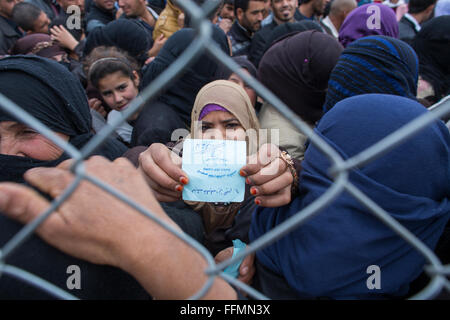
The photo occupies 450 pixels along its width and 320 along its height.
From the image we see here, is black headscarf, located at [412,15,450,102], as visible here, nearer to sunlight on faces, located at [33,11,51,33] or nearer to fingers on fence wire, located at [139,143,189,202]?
fingers on fence wire, located at [139,143,189,202]

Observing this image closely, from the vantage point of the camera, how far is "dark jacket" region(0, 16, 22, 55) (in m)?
3.72

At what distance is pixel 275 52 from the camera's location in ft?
7.63

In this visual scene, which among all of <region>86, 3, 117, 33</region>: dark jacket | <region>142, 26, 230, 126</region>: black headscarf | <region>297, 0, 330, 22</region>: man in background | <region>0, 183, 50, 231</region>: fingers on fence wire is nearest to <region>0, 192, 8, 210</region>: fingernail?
<region>0, 183, 50, 231</region>: fingers on fence wire

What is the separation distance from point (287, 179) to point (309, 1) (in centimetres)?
412

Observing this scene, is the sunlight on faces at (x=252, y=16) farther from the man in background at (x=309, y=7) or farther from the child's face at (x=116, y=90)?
the child's face at (x=116, y=90)

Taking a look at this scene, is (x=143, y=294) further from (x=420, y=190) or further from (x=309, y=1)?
(x=309, y=1)

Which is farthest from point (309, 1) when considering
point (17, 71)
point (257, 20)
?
point (17, 71)

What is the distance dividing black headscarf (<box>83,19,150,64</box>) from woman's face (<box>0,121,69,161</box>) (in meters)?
2.24

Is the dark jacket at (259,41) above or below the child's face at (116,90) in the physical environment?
above

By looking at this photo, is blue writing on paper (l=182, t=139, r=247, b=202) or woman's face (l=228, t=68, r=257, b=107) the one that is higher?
woman's face (l=228, t=68, r=257, b=107)

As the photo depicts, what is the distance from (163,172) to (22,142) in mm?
605

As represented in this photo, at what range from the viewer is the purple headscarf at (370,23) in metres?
2.64

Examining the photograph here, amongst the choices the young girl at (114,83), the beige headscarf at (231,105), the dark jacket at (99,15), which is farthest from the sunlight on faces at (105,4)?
the beige headscarf at (231,105)

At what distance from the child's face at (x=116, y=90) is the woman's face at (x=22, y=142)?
1362 mm
